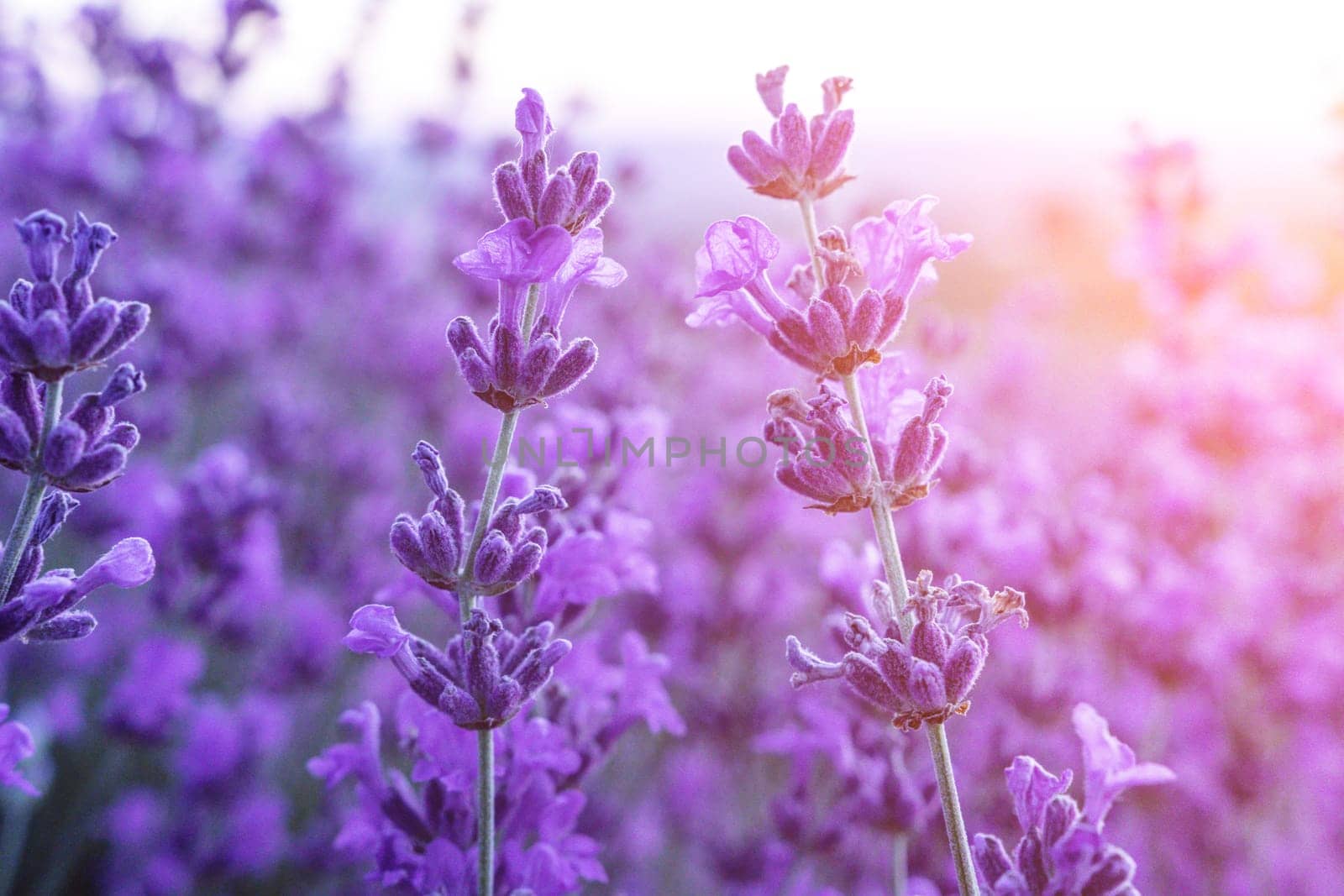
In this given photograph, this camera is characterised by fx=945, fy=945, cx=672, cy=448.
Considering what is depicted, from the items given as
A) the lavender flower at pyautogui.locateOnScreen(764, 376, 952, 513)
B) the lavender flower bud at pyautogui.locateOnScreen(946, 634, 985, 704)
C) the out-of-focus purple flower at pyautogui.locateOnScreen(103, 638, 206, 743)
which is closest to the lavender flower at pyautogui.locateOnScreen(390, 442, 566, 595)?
the lavender flower at pyautogui.locateOnScreen(764, 376, 952, 513)

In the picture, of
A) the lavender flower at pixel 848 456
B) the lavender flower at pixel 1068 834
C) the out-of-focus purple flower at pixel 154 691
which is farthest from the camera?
the out-of-focus purple flower at pixel 154 691

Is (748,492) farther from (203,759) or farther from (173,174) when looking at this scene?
(173,174)

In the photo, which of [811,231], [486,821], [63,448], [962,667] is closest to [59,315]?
[63,448]

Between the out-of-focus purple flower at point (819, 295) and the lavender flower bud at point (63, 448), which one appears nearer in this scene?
the lavender flower bud at point (63, 448)

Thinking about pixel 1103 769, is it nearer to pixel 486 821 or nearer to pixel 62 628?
pixel 486 821

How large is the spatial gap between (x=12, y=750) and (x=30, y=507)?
1.48 ft

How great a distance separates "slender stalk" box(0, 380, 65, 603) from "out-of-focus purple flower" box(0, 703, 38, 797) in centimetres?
25

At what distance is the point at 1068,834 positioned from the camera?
4.46 feet

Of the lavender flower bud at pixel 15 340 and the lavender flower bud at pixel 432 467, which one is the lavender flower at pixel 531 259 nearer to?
the lavender flower bud at pixel 432 467

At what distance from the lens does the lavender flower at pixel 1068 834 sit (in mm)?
1334

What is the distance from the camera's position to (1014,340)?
20.0 feet

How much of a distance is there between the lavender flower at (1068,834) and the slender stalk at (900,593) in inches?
2.5

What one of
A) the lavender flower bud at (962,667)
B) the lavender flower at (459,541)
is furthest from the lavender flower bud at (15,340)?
the lavender flower bud at (962,667)

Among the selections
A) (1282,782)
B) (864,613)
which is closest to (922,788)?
(864,613)
